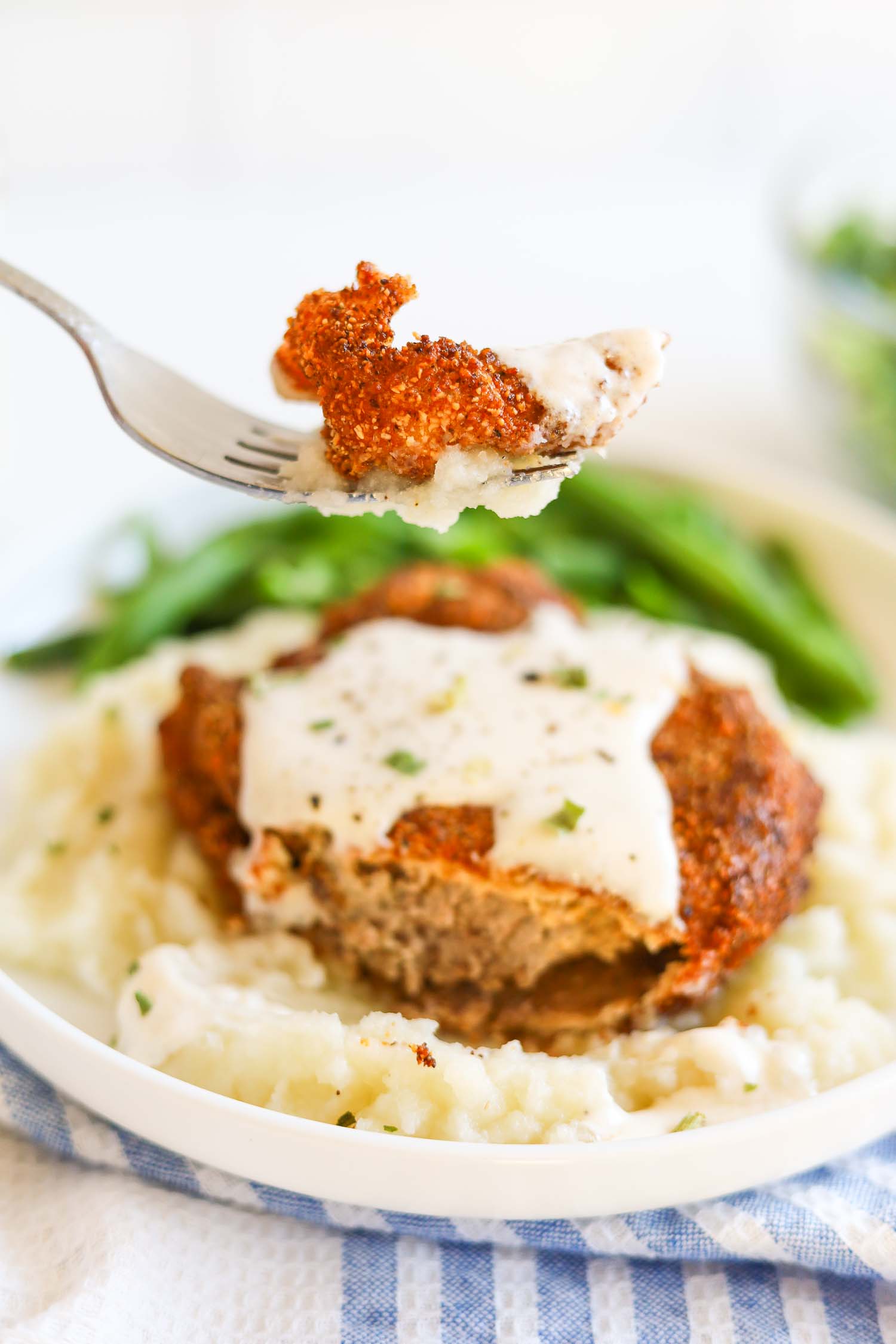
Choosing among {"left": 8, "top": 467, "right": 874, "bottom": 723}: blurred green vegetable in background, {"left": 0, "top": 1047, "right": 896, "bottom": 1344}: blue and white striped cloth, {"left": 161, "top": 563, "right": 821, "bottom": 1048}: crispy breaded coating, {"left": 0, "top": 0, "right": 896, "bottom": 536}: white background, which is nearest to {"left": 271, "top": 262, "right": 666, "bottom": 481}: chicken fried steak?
{"left": 161, "top": 563, "right": 821, "bottom": 1048}: crispy breaded coating

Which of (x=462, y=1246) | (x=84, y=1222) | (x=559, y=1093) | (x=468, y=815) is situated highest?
(x=468, y=815)

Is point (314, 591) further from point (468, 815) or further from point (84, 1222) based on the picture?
point (84, 1222)

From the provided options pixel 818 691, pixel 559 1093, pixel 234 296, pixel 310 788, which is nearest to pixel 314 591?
pixel 310 788

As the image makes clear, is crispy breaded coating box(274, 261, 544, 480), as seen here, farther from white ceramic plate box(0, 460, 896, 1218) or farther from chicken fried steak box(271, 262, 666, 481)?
white ceramic plate box(0, 460, 896, 1218)

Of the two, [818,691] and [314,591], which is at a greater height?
[818,691]

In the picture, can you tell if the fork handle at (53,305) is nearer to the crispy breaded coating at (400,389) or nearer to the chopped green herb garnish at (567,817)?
the crispy breaded coating at (400,389)

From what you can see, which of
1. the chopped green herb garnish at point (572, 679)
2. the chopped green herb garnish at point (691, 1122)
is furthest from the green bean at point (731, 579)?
the chopped green herb garnish at point (691, 1122)
